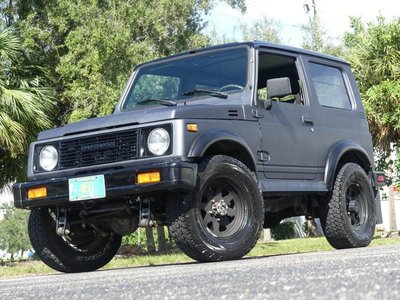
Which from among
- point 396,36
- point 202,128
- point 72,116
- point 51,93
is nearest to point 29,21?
point 72,116

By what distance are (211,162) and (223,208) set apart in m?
0.42

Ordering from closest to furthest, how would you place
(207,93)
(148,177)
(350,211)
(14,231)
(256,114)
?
1. (148,177)
2. (256,114)
3. (207,93)
4. (350,211)
5. (14,231)

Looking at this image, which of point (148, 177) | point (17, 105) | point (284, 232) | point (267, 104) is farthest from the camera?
point (284, 232)

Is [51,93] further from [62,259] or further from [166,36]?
[62,259]

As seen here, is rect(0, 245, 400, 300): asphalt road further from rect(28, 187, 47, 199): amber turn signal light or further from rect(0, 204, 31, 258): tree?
rect(0, 204, 31, 258): tree

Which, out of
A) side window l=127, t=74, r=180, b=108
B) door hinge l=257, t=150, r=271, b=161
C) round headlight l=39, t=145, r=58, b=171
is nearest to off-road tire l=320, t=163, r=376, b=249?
door hinge l=257, t=150, r=271, b=161

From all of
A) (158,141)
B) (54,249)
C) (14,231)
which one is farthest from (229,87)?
(14,231)

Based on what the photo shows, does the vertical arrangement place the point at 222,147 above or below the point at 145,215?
above

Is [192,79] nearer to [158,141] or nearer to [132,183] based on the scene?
[158,141]

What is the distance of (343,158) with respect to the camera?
874 cm

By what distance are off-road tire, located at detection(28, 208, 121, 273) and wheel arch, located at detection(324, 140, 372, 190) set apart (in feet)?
7.93

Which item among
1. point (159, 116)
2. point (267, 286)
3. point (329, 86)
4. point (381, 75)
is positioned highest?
point (381, 75)

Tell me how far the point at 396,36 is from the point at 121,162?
13619 mm

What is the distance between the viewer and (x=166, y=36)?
21.3 m
